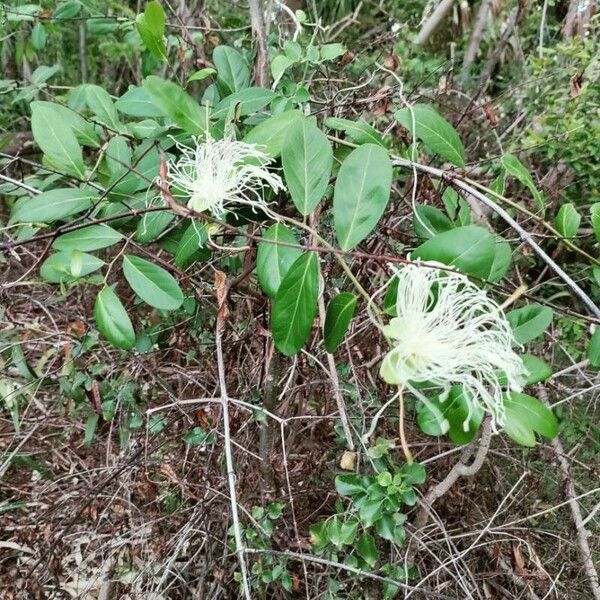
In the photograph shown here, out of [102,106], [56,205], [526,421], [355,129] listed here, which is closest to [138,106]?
[102,106]

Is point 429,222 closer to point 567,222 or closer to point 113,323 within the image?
point 567,222

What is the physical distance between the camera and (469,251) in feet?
1.91

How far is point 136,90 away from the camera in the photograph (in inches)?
33.7

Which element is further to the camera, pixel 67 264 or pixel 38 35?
pixel 38 35

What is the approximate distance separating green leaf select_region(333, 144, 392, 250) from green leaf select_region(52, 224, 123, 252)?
280 mm

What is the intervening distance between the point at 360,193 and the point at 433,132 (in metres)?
0.18

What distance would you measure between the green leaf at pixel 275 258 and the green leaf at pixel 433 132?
0.71ft

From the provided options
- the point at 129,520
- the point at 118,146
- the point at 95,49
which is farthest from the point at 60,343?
the point at 95,49

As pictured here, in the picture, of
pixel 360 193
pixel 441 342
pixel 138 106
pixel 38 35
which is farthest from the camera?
pixel 38 35

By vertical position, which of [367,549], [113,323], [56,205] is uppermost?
[56,205]

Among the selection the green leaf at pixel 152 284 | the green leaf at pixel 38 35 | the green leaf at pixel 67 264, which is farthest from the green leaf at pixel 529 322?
the green leaf at pixel 38 35

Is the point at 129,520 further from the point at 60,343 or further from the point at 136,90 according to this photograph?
the point at 136,90

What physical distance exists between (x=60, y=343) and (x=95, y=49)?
1.82 m

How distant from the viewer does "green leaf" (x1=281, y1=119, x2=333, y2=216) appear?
2.10 feet
